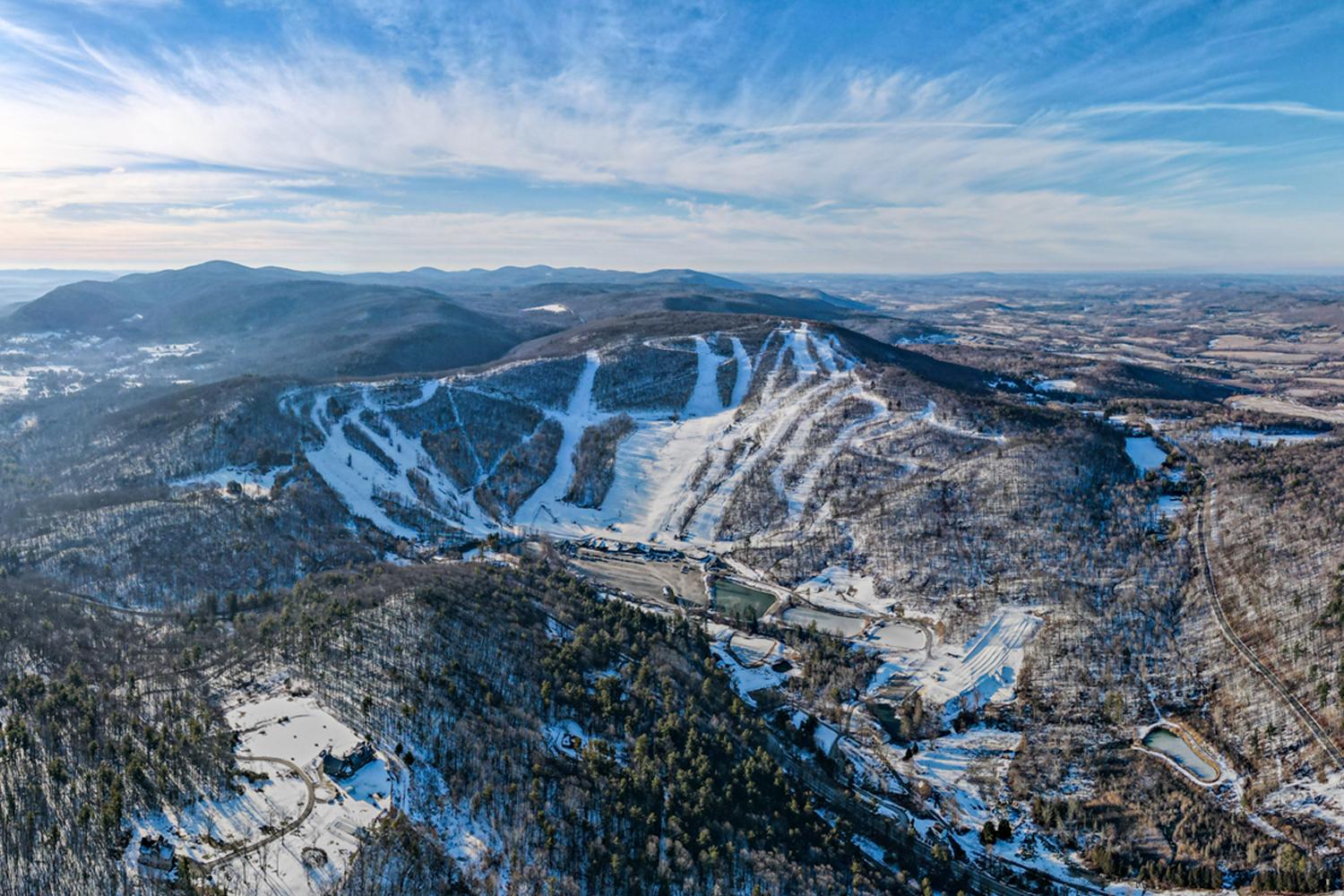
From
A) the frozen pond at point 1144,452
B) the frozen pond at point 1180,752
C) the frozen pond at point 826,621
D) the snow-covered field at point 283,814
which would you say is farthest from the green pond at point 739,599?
the frozen pond at point 1144,452

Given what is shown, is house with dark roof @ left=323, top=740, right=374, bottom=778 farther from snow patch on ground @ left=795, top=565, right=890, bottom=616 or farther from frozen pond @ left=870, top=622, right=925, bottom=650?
snow patch on ground @ left=795, top=565, right=890, bottom=616

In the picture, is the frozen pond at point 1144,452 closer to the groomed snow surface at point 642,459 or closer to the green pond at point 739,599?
the groomed snow surface at point 642,459

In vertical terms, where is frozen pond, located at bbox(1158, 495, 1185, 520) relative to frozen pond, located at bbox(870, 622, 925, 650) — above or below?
above

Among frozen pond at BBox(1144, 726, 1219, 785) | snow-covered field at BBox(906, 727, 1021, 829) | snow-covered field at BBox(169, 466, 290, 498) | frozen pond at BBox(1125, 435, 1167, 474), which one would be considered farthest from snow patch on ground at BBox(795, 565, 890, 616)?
snow-covered field at BBox(169, 466, 290, 498)

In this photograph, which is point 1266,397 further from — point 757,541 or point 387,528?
point 387,528

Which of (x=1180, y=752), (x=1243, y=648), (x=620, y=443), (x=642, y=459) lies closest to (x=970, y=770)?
(x=1180, y=752)

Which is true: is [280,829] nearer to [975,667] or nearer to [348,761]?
[348,761]
